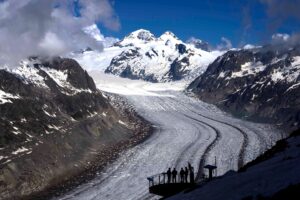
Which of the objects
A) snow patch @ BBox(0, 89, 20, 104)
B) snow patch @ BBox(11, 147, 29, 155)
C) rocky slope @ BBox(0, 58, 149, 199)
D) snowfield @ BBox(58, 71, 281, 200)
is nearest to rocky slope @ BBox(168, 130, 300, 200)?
snowfield @ BBox(58, 71, 281, 200)

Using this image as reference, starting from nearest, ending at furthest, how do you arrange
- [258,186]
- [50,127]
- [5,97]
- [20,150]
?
[258,186] < [20,150] < [5,97] < [50,127]

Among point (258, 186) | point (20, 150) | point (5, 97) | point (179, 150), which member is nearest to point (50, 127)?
point (5, 97)

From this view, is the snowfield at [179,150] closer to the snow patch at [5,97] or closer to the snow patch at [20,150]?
the snow patch at [20,150]

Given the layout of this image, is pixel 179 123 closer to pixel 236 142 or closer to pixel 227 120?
pixel 227 120

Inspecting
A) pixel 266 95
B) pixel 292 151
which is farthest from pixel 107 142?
pixel 266 95

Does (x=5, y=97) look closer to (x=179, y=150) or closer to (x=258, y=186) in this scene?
(x=179, y=150)
